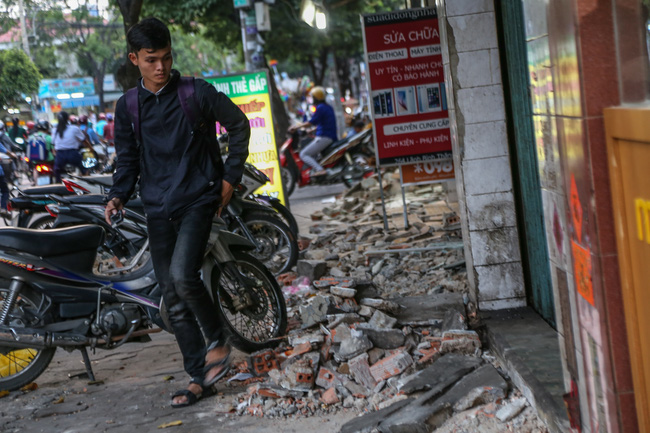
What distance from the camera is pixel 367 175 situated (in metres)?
15.0

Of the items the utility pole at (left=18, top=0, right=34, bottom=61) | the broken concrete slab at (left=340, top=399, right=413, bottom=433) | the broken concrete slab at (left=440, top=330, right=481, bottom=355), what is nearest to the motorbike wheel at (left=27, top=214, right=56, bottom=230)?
the broken concrete slab at (left=440, top=330, right=481, bottom=355)

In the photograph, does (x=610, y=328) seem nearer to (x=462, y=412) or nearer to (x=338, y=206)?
(x=462, y=412)

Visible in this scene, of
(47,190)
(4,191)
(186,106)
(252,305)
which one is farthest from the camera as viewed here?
(4,191)

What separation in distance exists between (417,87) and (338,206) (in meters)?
4.09

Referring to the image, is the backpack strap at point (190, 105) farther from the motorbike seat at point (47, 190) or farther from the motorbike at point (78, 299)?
the motorbike seat at point (47, 190)

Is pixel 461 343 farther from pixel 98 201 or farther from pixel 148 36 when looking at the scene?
pixel 98 201

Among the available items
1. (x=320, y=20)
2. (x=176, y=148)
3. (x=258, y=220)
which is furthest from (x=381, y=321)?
(x=320, y=20)

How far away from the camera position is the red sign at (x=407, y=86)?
8328 mm

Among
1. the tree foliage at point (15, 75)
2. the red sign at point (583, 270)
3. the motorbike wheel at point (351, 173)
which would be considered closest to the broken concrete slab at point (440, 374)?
the red sign at point (583, 270)

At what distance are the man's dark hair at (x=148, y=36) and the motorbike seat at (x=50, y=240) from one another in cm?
146

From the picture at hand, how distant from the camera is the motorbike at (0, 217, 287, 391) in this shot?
502 centimetres

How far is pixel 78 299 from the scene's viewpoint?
16.9 feet

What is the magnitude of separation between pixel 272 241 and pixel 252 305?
2.67 metres

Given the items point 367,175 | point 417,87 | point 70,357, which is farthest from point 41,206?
point 367,175
